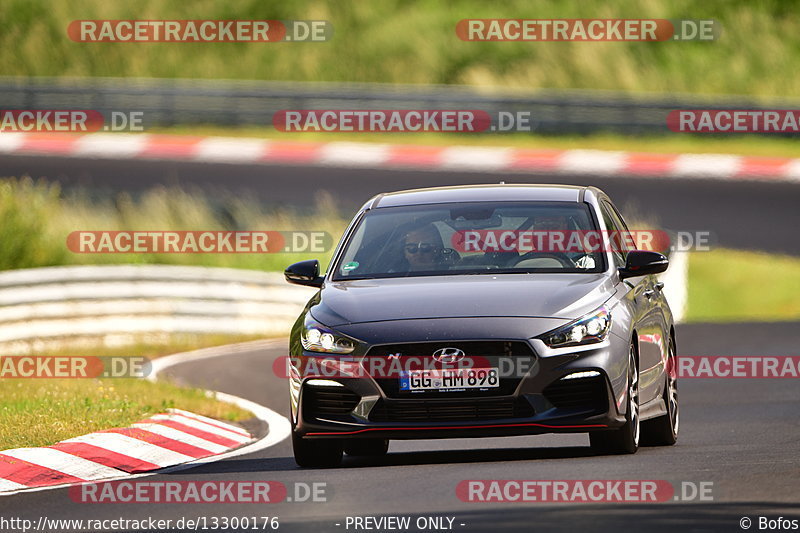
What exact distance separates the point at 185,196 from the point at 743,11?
702 inches

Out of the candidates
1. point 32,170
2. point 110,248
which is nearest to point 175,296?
point 110,248

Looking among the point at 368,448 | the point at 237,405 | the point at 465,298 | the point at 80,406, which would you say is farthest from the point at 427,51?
the point at 465,298

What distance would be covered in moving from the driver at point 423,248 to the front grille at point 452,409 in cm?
132

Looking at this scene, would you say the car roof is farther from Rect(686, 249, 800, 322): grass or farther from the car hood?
Rect(686, 249, 800, 322): grass

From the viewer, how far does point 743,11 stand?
42.5 meters

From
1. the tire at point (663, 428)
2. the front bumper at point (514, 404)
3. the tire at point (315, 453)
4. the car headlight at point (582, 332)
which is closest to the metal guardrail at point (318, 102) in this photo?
the tire at point (663, 428)

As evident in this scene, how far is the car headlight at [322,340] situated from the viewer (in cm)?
1035

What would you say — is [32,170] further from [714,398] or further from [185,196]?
[714,398]

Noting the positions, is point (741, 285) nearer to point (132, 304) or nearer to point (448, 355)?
point (132, 304)

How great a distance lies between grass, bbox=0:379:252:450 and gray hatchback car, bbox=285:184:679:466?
229 centimetres

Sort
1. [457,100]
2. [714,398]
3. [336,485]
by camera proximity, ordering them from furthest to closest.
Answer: [457,100] → [714,398] → [336,485]

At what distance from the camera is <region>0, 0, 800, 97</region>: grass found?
134 feet

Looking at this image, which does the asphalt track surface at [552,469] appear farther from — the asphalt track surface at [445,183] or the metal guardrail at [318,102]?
the metal guardrail at [318,102]

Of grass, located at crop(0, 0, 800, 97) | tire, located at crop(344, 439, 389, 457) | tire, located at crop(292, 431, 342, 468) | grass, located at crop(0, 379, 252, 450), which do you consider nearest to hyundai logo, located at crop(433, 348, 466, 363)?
tire, located at crop(292, 431, 342, 468)
